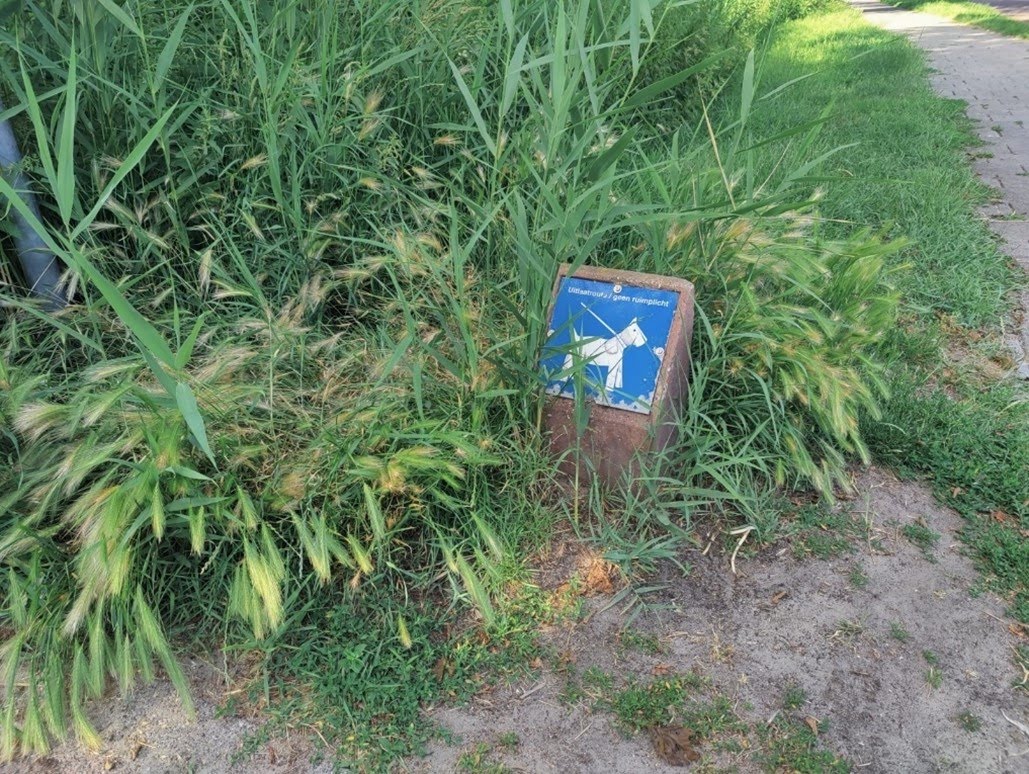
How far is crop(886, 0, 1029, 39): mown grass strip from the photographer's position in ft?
41.4

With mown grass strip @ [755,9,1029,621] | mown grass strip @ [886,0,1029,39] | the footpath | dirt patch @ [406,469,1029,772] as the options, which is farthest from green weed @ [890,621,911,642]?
mown grass strip @ [886,0,1029,39]

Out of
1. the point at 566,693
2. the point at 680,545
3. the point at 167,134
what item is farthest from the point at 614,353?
the point at 167,134

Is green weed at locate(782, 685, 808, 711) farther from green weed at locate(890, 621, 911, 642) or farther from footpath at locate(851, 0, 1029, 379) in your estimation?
footpath at locate(851, 0, 1029, 379)

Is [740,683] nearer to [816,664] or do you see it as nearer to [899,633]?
[816,664]

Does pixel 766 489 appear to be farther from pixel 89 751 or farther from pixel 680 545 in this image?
pixel 89 751

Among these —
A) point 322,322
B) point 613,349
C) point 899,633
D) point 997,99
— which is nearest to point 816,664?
point 899,633

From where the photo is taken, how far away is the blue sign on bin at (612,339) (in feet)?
8.51

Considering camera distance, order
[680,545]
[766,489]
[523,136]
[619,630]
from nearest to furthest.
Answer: [619,630] → [680,545] → [766,489] → [523,136]

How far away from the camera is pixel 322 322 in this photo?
303 centimetres

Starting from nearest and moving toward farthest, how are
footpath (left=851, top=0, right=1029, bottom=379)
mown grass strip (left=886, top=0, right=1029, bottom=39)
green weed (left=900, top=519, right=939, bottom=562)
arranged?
green weed (left=900, top=519, right=939, bottom=562)
footpath (left=851, top=0, right=1029, bottom=379)
mown grass strip (left=886, top=0, right=1029, bottom=39)

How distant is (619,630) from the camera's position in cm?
231

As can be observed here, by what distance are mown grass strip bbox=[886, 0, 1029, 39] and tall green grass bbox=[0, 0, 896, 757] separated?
39.1 feet

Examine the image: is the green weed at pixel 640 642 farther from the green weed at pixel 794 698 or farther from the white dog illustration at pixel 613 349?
the white dog illustration at pixel 613 349

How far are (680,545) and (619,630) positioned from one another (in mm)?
402
